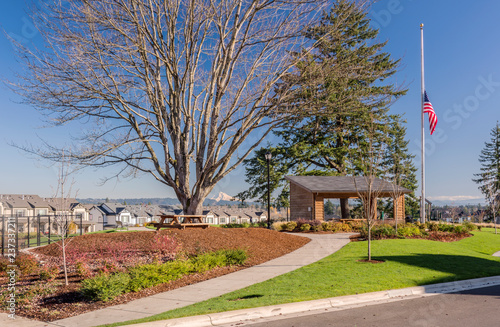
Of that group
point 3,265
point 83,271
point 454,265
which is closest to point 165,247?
point 83,271

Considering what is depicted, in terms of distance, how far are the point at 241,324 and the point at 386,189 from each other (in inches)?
981

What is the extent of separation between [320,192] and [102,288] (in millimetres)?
22358

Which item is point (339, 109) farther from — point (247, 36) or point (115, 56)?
point (115, 56)

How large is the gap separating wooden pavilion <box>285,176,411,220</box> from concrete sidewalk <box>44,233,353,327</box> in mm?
14827

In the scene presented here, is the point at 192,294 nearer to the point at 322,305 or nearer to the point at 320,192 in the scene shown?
the point at 322,305

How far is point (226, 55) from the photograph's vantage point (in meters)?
16.2

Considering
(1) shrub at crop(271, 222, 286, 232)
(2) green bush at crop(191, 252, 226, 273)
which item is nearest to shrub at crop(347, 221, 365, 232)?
(1) shrub at crop(271, 222, 286, 232)

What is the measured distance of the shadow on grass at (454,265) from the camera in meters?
10.9

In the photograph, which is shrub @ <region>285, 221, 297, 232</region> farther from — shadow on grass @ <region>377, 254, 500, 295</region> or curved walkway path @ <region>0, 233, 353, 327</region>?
shadow on grass @ <region>377, 254, 500, 295</region>

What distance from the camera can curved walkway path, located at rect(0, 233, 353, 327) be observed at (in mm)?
7051

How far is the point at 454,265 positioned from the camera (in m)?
12.5

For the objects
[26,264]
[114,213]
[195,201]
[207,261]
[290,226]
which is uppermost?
[195,201]

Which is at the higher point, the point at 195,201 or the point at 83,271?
the point at 195,201

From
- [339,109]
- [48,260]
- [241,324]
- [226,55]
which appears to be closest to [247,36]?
[226,55]
